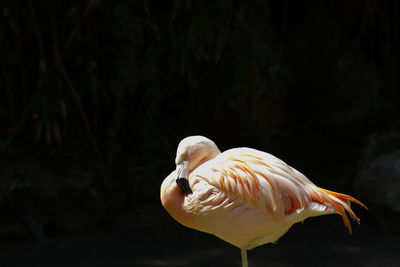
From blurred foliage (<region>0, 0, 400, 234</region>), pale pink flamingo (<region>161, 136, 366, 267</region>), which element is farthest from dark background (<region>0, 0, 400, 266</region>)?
pale pink flamingo (<region>161, 136, 366, 267</region>)

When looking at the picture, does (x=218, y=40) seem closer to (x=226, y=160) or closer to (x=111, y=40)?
(x=111, y=40)

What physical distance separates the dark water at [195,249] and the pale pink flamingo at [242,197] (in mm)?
850

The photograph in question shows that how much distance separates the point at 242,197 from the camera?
2.22 meters

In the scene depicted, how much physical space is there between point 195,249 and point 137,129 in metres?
1.23

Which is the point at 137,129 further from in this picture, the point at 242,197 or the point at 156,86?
the point at 242,197

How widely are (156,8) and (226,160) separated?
1970 mm

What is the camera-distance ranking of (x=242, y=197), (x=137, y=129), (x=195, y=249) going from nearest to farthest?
(x=242, y=197) < (x=195, y=249) < (x=137, y=129)

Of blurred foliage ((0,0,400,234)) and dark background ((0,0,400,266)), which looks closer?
dark background ((0,0,400,266))

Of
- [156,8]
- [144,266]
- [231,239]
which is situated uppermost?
[156,8]

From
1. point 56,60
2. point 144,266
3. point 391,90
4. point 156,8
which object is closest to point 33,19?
point 56,60

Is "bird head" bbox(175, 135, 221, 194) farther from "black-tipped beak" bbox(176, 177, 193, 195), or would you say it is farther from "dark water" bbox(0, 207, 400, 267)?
"dark water" bbox(0, 207, 400, 267)

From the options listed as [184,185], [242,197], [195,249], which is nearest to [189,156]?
[184,185]

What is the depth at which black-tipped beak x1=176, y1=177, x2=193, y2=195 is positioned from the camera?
2.26 meters

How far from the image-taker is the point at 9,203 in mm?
3578
